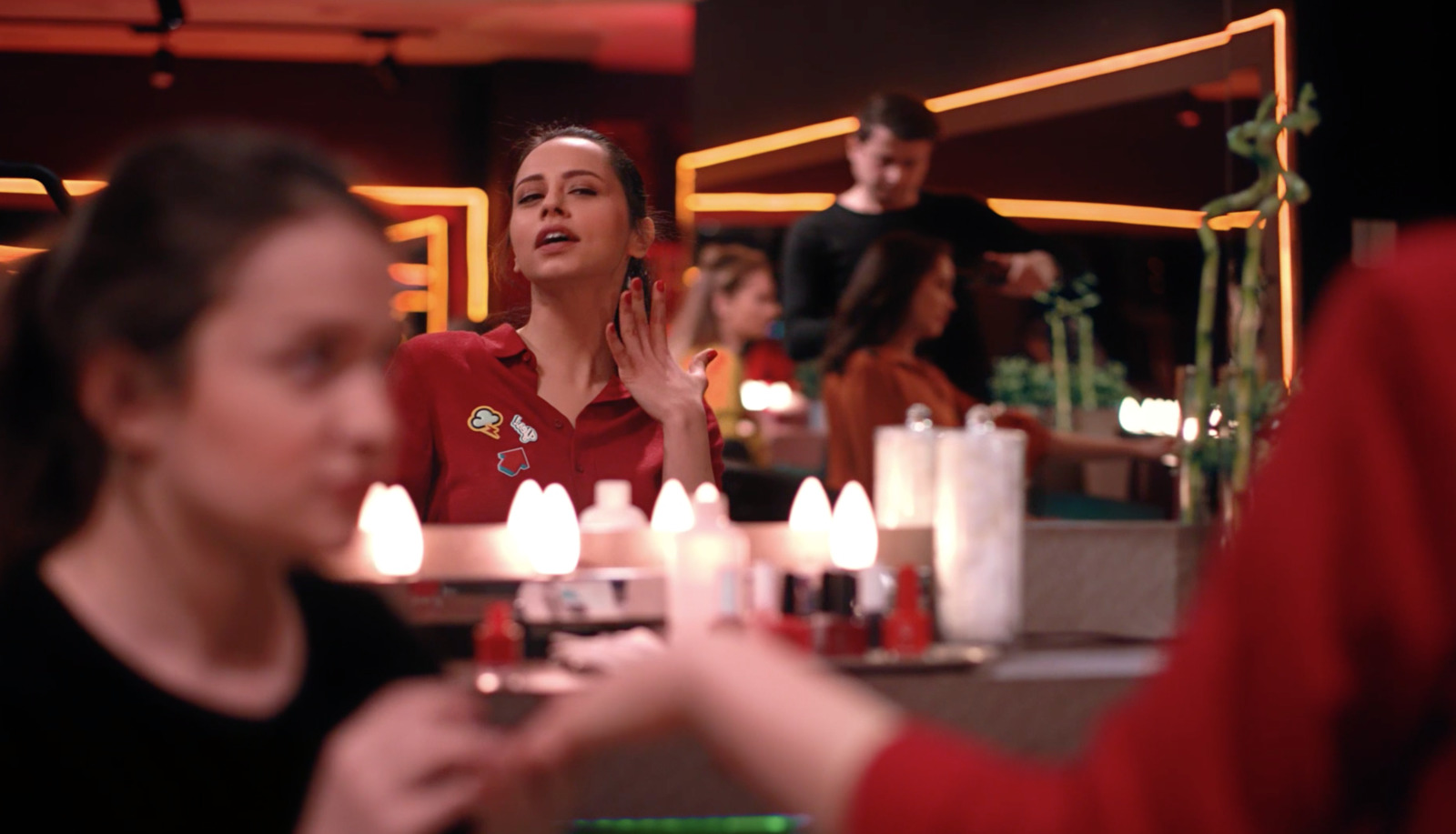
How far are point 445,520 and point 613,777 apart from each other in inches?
29.2

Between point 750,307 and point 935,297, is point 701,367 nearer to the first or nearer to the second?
point 935,297

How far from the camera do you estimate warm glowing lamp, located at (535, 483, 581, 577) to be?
130 centimetres

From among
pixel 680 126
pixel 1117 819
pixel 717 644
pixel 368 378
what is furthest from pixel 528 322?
pixel 680 126

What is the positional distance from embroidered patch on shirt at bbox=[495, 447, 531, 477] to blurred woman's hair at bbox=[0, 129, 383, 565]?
1.01m

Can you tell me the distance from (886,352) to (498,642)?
149 cm

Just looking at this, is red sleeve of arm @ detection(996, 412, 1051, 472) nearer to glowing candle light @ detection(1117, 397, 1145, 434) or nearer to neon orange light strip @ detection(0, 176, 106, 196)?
glowing candle light @ detection(1117, 397, 1145, 434)

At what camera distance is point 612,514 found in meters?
1.40

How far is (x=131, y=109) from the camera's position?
9.43ft

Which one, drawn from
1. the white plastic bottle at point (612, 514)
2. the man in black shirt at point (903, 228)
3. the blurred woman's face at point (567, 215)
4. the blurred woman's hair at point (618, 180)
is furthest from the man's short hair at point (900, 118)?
the white plastic bottle at point (612, 514)

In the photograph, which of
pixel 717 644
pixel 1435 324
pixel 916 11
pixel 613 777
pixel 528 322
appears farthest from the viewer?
pixel 916 11

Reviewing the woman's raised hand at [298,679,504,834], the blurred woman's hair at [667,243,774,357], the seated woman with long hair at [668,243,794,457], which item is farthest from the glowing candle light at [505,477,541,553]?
the blurred woman's hair at [667,243,774,357]

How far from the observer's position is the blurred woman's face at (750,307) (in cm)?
339

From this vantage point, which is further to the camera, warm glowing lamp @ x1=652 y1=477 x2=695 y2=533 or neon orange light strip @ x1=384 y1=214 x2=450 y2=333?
neon orange light strip @ x1=384 y1=214 x2=450 y2=333

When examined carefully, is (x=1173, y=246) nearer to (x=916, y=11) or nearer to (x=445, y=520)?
(x=916, y=11)
